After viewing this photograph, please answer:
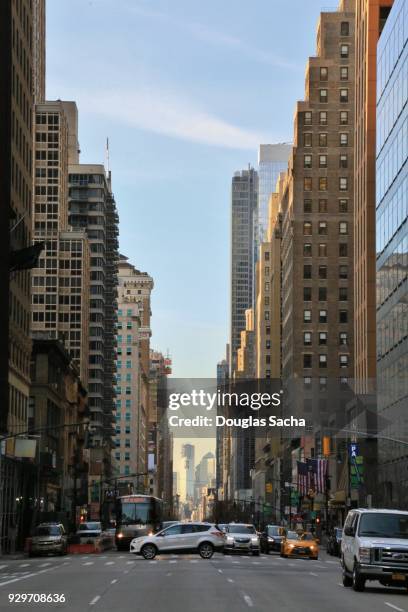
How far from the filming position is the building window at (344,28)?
167 metres

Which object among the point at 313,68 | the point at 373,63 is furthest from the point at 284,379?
the point at 373,63

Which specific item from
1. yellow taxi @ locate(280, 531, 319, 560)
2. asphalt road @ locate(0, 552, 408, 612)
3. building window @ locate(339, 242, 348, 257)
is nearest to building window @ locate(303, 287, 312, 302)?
building window @ locate(339, 242, 348, 257)

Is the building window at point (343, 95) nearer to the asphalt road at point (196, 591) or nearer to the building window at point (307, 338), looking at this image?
the building window at point (307, 338)

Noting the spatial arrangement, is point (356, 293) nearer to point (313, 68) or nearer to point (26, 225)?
point (26, 225)

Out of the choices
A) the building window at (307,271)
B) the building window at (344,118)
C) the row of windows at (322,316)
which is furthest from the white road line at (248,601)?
the building window at (344,118)

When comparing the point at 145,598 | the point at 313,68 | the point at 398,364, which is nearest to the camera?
the point at 145,598

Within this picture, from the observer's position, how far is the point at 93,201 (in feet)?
623

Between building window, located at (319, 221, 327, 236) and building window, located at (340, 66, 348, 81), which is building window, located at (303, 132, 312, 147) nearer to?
building window, located at (340, 66, 348, 81)

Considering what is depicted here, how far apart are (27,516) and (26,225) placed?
22.4m

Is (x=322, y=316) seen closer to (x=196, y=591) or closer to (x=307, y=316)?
(x=307, y=316)

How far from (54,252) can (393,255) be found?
288 ft

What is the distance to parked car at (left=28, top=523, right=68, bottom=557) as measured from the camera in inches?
2704

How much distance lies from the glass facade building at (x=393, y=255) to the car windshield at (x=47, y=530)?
2412cm

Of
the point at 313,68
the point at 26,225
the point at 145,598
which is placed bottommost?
the point at 145,598
